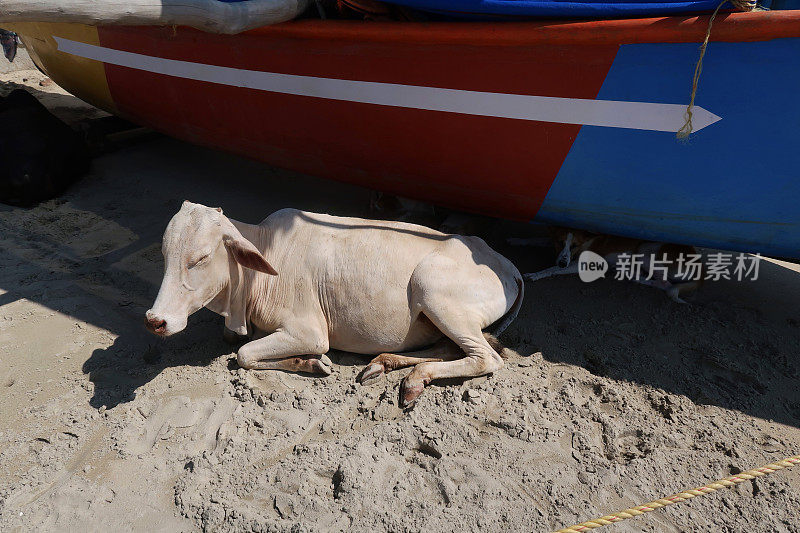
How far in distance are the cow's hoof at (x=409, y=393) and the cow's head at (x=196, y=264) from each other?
3.18 feet

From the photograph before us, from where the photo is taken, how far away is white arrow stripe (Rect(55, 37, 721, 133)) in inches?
135

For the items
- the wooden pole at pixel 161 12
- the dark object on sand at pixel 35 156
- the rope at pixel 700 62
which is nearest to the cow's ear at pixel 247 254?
the wooden pole at pixel 161 12

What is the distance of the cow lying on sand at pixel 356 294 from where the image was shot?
10.9 ft

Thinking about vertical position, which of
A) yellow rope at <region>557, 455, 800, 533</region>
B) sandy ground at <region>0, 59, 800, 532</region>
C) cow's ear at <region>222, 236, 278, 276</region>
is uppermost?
cow's ear at <region>222, 236, 278, 276</region>

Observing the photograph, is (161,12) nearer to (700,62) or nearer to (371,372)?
(371,372)

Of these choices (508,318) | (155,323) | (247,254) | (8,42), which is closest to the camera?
(155,323)

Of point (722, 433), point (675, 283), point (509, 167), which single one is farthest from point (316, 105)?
point (722, 433)

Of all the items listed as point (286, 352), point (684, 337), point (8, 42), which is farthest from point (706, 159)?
point (8, 42)

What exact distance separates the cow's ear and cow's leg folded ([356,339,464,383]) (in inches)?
29.9

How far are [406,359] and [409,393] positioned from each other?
1.00 ft

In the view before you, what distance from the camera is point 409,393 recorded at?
10.5 feet

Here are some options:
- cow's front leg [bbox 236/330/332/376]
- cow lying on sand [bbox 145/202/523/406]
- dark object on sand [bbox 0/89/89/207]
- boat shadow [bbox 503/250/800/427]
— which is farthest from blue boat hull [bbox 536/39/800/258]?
dark object on sand [bbox 0/89/89/207]

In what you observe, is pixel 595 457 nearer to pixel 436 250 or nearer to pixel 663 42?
pixel 436 250

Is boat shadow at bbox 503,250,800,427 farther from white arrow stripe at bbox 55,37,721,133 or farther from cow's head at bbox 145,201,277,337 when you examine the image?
cow's head at bbox 145,201,277,337
